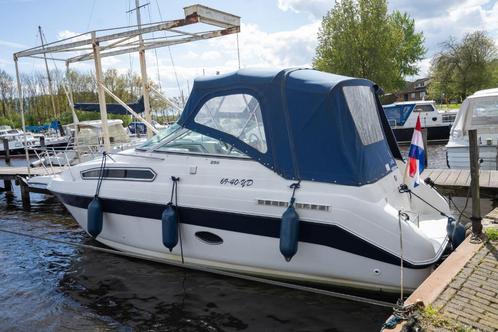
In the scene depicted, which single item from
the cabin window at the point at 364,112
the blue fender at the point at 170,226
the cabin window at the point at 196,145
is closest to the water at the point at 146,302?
the blue fender at the point at 170,226

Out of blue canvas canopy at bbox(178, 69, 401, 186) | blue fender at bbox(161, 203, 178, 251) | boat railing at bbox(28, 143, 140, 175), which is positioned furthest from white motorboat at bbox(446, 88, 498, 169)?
blue fender at bbox(161, 203, 178, 251)

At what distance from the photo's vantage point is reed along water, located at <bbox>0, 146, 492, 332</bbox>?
200 inches

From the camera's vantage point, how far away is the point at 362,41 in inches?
1151

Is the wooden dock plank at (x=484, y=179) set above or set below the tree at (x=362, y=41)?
below

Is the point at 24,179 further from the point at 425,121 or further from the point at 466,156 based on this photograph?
the point at 425,121

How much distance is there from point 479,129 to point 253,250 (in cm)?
895

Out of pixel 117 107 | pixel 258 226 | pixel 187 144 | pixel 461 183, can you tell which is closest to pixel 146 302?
pixel 258 226

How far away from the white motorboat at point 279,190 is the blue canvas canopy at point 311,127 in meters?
0.01

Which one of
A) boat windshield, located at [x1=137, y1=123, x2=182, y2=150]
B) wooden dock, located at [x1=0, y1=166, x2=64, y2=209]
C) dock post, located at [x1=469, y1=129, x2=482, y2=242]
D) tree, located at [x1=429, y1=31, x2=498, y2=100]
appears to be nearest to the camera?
dock post, located at [x1=469, y1=129, x2=482, y2=242]

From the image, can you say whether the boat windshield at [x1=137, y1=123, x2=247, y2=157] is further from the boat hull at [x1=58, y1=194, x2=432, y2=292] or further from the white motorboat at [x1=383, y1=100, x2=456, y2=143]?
the white motorboat at [x1=383, y1=100, x2=456, y2=143]

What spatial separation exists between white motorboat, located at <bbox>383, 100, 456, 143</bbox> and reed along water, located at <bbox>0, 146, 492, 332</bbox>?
1987 centimetres

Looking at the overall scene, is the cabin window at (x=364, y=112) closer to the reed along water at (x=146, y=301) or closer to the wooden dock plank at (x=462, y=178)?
the reed along water at (x=146, y=301)

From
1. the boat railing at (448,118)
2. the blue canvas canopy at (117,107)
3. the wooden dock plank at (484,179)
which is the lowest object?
the wooden dock plank at (484,179)

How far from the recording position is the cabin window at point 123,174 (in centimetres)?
628
